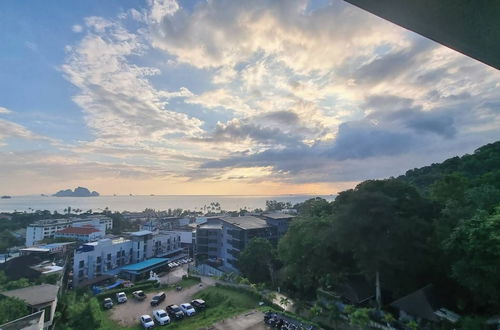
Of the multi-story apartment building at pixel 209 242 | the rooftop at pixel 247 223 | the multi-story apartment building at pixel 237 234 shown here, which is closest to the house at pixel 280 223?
the multi-story apartment building at pixel 237 234

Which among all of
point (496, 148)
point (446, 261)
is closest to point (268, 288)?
point (446, 261)

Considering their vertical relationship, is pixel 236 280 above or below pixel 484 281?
below

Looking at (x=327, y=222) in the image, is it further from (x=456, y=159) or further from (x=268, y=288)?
(x=456, y=159)

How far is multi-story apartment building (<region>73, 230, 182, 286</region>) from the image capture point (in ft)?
99.1

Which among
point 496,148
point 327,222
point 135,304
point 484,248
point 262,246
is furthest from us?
point 496,148

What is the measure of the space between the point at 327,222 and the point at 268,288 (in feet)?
25.1

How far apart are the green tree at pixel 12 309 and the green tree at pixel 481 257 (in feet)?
70.1

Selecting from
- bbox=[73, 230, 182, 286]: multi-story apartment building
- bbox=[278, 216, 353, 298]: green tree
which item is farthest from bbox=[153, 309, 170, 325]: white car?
bbox=[73, 230, 182, 286]: multi-story apartment building

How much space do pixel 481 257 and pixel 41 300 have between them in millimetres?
22056

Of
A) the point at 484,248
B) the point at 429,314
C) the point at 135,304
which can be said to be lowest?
the point at 135,304

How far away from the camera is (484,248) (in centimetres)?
1140

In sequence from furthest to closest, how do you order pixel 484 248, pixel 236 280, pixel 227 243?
pixel 227 243 < pixel 236 280 < pixel 484 248

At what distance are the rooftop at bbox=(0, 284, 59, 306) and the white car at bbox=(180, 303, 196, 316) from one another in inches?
302

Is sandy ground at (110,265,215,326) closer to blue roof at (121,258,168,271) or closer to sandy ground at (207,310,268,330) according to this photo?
sandy ground at (207,310,268,330)
